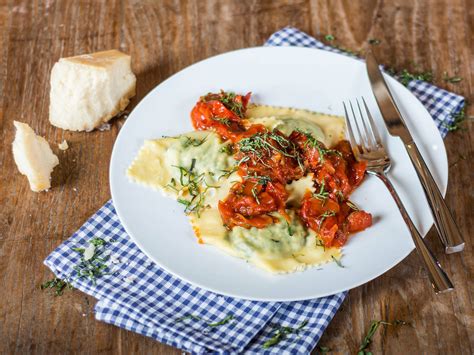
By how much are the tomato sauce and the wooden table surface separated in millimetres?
644

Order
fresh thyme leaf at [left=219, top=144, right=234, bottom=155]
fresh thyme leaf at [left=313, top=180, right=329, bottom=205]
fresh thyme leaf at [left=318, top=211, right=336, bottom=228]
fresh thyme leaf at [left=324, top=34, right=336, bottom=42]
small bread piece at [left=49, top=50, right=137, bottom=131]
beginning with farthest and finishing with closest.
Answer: fresh thyme leaf at [left=324, top=34, right=336, bottom=42], small bread piece at [left=49, top=50, right=137, bottom=131], fresh thyme leaf at [left=219, top=144, right=234, bottom=155], fresh thyme leaf at [left=313, top=180, right=329, bottom=205], fresh thyme leaf at [left=318, top=211, right=336, bottom=228]

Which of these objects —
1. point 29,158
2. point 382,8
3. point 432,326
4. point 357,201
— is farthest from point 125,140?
point 382,8

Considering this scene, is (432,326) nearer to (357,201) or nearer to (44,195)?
(357,201)

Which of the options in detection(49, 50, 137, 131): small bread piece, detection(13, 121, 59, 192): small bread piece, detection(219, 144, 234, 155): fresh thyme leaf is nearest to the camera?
detection(219, 144, 234, 155): fresh thyme leaf

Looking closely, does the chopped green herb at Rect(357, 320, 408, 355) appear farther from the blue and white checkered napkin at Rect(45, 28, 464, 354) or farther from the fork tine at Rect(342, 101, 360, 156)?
the fork tine at Rect(342, 101, 360, 156)

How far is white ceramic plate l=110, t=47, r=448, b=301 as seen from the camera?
4.40m

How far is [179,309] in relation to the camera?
4602 millimetres

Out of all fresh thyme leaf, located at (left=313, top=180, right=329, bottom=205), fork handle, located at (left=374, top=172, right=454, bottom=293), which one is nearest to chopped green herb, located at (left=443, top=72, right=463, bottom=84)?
fork handle, located at (left=374, top=172, right=454, bottom=293)

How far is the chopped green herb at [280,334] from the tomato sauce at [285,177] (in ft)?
2.11

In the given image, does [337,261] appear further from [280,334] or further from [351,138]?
[351,138]

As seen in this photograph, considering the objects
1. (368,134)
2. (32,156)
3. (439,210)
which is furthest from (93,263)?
(439,210)

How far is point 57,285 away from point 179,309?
3.39 feet

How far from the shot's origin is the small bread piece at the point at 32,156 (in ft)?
17.4

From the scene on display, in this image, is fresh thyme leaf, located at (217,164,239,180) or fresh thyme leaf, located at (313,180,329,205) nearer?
fresh thyme leaf, located at (313,180,329,205)
